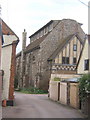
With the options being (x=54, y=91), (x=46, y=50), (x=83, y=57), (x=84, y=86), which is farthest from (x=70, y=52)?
(x=84, y=86)

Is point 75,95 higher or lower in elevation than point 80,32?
lower

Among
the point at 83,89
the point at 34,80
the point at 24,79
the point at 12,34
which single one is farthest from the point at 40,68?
the point at 83,89

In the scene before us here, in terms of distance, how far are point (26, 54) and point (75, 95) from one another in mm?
37153

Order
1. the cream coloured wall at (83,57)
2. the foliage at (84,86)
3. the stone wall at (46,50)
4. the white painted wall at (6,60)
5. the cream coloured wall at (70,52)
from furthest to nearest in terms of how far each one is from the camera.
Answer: the stone wall at (46,50) → the cream coloured wall at (70,52) → the cream coloured wall at (83,57) → the white painted wall at (6,60) → the foliage at (84,86)

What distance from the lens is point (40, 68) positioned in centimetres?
4709

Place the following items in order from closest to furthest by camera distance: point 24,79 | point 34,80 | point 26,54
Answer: point 34,80 < point 24,79 < point 26,54

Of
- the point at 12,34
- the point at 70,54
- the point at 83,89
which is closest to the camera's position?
the point at 83,89

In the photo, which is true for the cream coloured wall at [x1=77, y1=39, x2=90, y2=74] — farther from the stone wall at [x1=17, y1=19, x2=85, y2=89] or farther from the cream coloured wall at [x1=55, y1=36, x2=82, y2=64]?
the stone wall at [x1=17, y1=19, x2=85, y2=89]

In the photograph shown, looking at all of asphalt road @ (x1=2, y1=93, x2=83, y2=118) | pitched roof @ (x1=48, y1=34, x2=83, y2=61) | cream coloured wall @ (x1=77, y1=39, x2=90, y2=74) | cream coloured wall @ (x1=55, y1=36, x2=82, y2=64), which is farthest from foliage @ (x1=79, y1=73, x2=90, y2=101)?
pitched roof @ (x1=48, y1=34, x2=83, y2=61)

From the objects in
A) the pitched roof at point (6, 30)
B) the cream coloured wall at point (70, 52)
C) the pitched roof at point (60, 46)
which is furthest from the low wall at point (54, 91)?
the pitched roof at point (60, 46)

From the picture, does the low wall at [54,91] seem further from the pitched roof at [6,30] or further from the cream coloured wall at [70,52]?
the cream coloured wall at [70,52]

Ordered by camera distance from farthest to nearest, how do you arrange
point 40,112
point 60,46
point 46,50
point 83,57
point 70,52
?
point 46,50 → point 60,46 → point 70,52 → point 83,57 → point 40,112

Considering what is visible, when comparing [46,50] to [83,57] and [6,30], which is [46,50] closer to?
[83,57]

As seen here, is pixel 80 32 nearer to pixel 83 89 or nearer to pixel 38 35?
pixel 38 35
